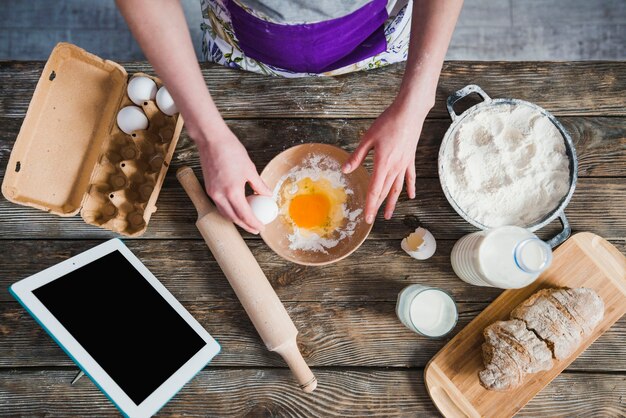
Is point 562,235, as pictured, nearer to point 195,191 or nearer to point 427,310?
point 427,310

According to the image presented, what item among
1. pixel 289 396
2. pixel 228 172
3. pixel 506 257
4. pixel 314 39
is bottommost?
pixel 289 396

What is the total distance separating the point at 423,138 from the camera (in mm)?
1231

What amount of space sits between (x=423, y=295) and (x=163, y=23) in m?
0.83

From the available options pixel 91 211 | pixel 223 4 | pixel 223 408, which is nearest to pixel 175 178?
pixel 91 211

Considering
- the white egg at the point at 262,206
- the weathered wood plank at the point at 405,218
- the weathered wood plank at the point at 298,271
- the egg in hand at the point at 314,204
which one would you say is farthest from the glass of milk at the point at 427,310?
the white egg at the point at 262,206

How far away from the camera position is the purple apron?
109 cm

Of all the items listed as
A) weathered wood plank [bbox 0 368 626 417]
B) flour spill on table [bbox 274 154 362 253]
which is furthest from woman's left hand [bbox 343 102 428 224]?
weathered wood plank [bbox 0 368 626 417]

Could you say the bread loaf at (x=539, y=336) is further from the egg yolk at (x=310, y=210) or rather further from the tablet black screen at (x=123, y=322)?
the tablet black screen at (x=123, y=322)

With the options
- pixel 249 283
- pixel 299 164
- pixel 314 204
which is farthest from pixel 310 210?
pixel 249 283

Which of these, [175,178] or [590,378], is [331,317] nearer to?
[175,178]

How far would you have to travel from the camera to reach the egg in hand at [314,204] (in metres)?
1.20

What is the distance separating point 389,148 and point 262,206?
1.01ft

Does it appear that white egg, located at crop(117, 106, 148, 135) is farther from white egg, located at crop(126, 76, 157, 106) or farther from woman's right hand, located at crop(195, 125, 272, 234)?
woman's right hand, located at crop(195, 125, 272, 234)

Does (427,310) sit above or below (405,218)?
below
